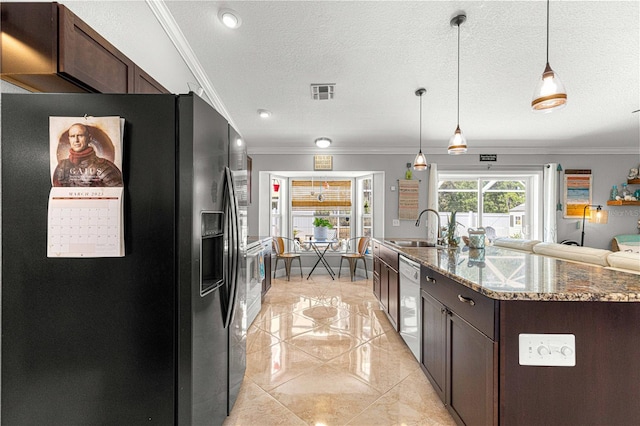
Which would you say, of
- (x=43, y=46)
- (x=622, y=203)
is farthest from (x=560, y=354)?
(x=622, y=203)

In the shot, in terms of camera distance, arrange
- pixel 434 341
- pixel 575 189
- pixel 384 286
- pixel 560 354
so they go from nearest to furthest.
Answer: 1. pixel 560 354
2. pixel 434 341
3. pixel 384 286
4. pixel 575 189

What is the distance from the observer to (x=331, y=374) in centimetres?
210

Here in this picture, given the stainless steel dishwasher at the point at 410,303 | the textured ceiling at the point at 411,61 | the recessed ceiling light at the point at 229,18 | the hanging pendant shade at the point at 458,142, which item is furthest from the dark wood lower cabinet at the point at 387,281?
the recessed ceiling light at the point at 229,18

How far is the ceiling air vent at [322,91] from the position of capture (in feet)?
9.76

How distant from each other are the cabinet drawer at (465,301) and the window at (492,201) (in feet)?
14.0

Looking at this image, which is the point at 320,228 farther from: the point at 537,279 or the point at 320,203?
the point at 537,279

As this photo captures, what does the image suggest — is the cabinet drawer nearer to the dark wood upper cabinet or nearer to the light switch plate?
the light switch plate

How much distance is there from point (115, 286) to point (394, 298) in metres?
2.30

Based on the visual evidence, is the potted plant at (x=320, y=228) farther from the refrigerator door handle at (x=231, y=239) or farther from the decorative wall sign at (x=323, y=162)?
the refrigerator door handle at (x=231, y=239)

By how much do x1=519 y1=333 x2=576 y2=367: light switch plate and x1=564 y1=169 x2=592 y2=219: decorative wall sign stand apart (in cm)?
569

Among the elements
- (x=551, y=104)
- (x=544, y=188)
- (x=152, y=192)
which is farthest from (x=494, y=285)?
(x=544, y=188)

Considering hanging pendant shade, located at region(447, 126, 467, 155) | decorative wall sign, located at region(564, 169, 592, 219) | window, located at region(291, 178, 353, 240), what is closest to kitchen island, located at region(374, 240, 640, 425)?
hanging pendant shade, located at region(447, 126, 467, 155)

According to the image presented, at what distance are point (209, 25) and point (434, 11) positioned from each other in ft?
5.32

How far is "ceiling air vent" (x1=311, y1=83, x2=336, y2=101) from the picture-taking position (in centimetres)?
297
